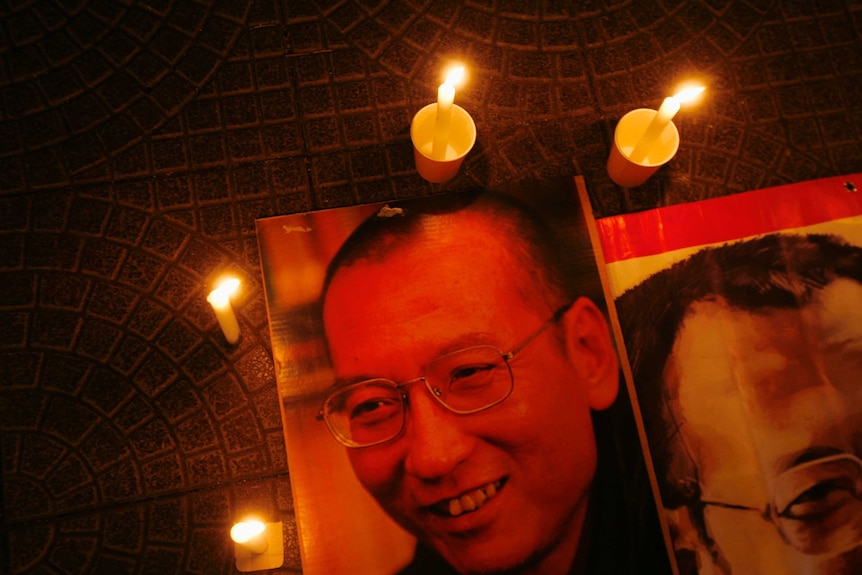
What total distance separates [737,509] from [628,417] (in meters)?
0.20

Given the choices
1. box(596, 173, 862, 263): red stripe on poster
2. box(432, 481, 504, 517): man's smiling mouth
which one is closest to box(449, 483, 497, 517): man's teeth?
box(432, 481, 504, 517): man's smiling mouth

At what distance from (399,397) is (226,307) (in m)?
0.26

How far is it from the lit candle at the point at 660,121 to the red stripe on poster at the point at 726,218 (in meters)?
0.09

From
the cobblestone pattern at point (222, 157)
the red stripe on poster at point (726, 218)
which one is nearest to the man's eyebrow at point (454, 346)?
the cobblestone pattern at point (222, 157)

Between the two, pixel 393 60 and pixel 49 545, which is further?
pixel 393 60

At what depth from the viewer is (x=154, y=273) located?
2.64 ft

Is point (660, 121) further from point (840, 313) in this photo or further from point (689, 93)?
point (840, 313)

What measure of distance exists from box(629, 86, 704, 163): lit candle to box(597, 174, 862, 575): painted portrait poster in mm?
90

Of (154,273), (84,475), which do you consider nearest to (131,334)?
(154,273)

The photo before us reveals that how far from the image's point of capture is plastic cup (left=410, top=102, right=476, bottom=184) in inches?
31.6

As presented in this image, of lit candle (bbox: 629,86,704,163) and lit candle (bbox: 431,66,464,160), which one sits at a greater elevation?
lit candle (bbox: 431,66,464,160)

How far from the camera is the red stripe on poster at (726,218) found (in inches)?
32.7

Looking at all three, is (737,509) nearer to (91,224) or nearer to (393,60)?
(393,60)

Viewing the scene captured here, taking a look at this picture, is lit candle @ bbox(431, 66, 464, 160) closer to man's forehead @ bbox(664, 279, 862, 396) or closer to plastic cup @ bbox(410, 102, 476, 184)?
plastic cup @ bbox(410, 102, 476, 184)
